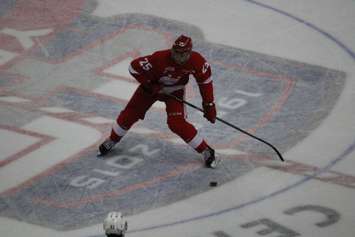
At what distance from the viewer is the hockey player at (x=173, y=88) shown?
8.89m

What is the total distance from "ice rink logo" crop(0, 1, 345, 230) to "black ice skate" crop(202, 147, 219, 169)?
7cm

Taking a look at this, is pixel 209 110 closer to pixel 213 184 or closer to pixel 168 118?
pixel 168 118

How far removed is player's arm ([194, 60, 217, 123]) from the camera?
8898mm

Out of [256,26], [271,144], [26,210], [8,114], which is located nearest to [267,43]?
[256,26]

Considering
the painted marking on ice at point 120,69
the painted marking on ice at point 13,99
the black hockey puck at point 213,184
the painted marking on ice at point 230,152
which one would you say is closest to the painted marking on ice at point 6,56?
the painted marking on ice at point 13,99

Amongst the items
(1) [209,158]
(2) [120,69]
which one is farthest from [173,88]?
(2) [120,69]

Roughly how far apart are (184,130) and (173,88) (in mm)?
359

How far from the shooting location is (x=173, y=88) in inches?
360

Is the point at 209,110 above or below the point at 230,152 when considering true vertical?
above

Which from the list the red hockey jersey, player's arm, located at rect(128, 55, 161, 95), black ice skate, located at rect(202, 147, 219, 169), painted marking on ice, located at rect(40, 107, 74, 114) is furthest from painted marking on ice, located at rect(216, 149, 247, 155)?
painted marking on ice, located at rect(40, 107, 74, 114)

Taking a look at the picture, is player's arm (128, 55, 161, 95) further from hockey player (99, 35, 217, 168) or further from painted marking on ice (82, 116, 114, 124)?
painted marking on ice (82, 116, 114, 124)

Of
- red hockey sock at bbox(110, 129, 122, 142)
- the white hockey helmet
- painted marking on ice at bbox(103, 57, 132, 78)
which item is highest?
painted marking on ice at bbox(103, 57, 132, 78)

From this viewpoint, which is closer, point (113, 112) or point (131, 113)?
Answer: point (131, 113)

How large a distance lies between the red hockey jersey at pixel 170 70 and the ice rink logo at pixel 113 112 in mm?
726
